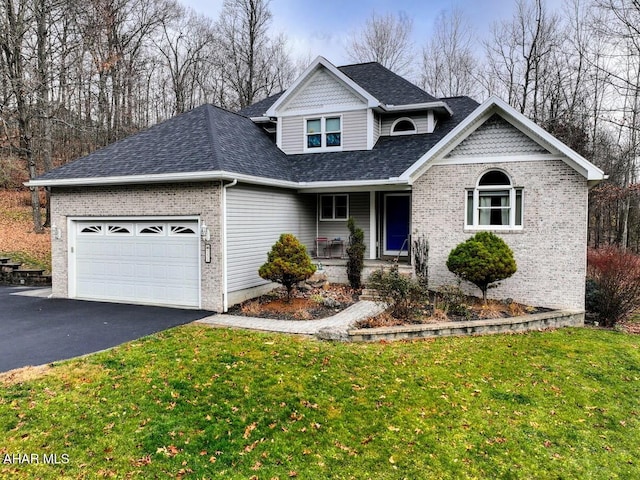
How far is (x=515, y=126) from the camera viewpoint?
37.4 feet

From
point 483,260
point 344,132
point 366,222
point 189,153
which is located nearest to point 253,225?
point 189,153

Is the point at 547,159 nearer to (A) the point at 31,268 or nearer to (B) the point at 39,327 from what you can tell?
(B) the point at 39,327

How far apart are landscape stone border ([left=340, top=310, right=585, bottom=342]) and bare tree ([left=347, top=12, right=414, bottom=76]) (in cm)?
2335

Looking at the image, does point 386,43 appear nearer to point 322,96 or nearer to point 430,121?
point 322,96

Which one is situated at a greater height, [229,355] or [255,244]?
[255,244]

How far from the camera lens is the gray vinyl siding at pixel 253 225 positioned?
1134 cm

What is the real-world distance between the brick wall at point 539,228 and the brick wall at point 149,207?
6.23m

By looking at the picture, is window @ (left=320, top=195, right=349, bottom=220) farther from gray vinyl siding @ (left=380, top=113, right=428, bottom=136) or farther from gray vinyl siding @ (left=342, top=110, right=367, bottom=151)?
gray vinyl siding @ (left=380, top=113, right=428, bottom=136)

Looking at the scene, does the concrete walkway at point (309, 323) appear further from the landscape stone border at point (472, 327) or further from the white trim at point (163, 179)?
the white trim at point (163, 179)

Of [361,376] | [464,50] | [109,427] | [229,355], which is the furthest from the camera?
[464,50]

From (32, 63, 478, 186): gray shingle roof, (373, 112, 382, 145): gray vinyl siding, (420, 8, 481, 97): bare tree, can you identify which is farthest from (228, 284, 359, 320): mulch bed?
(420, 8, 481, 97): bare tree

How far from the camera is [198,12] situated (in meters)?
32.5

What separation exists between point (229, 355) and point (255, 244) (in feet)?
17.6

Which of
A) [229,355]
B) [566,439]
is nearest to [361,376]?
[229,355]
